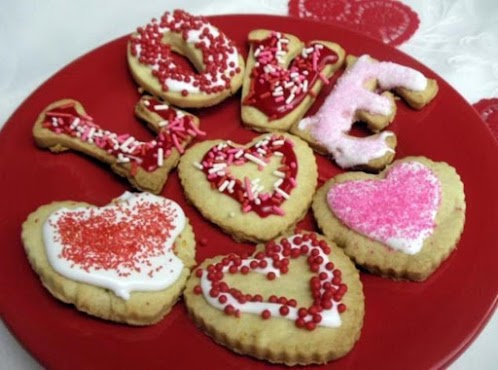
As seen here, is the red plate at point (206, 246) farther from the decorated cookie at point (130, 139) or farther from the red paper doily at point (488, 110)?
the red paper doily at point (488, 110)

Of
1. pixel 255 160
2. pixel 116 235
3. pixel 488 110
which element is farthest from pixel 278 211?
pixel 488 110

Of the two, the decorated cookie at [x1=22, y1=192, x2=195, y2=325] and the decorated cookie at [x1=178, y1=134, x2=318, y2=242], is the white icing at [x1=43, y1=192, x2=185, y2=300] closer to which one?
the decorated cookie at [x1=22, y1=192, x2=195, y2=325]

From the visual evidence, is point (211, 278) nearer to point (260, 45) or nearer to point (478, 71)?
point (260, 45)

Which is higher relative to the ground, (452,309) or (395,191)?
(395,191)

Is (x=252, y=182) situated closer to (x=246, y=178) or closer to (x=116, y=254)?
(x=246, y=178)

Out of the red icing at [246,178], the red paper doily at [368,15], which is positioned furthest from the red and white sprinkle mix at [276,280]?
the red paper doily at [368,15]

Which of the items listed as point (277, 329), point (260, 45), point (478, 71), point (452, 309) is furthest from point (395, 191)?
point (478, 71)
